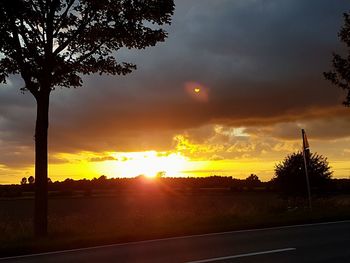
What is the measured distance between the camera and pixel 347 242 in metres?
11.4

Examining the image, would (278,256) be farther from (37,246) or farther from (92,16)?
(92,16)

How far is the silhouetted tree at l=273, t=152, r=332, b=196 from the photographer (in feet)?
115

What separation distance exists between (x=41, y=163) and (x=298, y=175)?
24712 millimetres

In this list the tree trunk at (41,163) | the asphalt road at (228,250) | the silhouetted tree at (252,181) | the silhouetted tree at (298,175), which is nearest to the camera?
the asphalt road at (228,250)

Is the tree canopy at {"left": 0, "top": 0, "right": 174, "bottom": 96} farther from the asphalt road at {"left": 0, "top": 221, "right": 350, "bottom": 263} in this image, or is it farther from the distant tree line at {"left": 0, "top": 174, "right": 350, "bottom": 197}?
the distant tree line at {"left": 0, "top": 174, "right": 350, "bottom": 197}

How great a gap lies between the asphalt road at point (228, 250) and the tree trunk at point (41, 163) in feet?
10.5

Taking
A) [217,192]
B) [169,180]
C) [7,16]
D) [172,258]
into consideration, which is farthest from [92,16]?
[169,180]

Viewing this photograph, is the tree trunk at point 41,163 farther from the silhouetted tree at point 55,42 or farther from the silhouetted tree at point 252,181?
the silhouetted tree at point 252,181

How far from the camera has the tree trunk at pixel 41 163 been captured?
14.3 metres

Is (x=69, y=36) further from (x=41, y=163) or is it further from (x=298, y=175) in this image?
(x=298, y=175)

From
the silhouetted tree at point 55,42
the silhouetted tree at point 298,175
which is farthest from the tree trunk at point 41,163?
the silhouetted tree at point 298,175

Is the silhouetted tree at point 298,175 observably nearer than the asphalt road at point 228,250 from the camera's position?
No

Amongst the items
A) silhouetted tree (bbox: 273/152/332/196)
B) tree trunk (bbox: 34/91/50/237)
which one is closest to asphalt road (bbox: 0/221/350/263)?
tree trunk (bbox: 34/91/50/237)

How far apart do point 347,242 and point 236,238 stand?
9.27 ft
